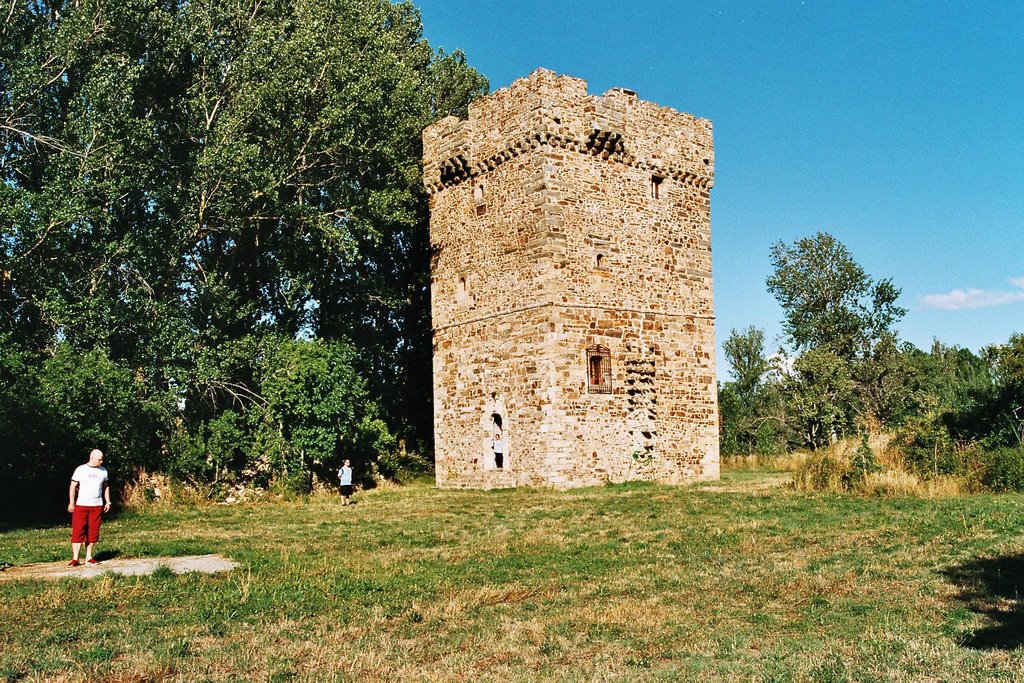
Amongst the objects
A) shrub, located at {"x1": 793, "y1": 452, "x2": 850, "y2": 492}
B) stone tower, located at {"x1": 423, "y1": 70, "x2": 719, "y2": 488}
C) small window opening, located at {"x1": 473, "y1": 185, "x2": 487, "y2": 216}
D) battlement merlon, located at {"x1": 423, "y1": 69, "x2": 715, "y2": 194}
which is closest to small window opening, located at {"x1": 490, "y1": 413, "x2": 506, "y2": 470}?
stone tower, located at {"x1": 423, "y1": 70, "x2": 719, "y2": 488}

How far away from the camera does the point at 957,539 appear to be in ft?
37.3

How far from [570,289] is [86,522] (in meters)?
12.5

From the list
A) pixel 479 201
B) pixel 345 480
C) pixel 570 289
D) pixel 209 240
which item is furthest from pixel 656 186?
pixel 209 240

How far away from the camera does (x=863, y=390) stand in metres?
39.4

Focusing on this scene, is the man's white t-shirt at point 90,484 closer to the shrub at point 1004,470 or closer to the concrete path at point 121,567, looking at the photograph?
the concrete path at point 121,567

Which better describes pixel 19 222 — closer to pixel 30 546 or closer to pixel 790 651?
pixel 30 546

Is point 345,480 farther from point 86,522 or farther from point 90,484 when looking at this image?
point 86,522

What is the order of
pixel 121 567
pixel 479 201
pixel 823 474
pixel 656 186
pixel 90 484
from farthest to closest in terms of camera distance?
pixel 656 186 < pixel 479 201 < pixel 823 474 < pixel 90 484 < pixel 121 567

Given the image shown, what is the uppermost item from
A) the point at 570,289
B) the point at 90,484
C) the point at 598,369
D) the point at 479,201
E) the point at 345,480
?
the point at 479,201

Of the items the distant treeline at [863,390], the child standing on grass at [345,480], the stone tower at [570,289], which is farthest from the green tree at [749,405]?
the child standing on grass at [345,480]

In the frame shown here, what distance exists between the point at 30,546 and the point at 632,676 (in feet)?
35.2

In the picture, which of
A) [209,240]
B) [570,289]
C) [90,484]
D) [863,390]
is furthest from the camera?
[863,390]

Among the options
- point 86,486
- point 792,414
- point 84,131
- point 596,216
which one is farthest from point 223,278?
point 792,414

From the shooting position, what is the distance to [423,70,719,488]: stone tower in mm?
21359
